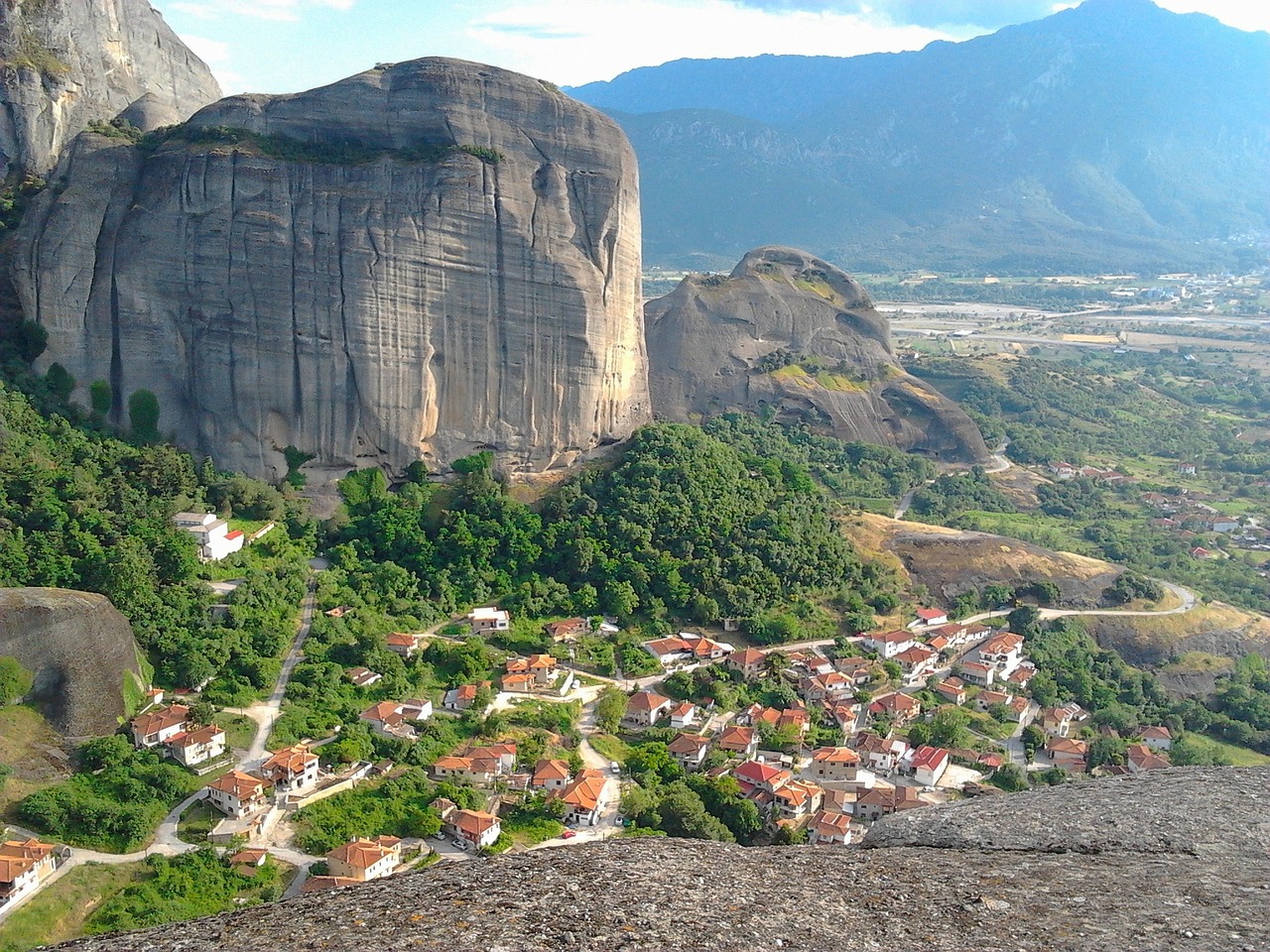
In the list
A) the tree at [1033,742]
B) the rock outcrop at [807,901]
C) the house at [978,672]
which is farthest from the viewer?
the house at [978,672]

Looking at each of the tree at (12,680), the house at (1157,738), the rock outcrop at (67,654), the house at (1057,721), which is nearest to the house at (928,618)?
the house at (1057,721)

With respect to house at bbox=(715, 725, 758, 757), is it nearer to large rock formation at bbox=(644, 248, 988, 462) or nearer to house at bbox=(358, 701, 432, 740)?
house at bbox=(358, 701, 432, 740)

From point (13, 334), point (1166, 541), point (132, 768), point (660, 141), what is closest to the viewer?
point (132, 768)

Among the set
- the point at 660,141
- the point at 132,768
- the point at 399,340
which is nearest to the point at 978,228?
the point at 660,141

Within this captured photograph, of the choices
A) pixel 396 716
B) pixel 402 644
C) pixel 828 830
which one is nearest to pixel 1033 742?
pixel 828 830

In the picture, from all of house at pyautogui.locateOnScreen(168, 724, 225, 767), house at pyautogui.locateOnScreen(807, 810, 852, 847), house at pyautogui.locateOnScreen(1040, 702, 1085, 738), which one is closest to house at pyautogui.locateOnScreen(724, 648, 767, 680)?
house at pyautogui.locateOnScreen(807, 810, 852, 847)

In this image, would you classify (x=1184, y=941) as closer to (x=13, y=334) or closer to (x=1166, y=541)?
(x=13, y=334)

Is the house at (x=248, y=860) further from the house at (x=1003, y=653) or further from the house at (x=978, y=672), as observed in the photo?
the house at (x=1003, y=653)

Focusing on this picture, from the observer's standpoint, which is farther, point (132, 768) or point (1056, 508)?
point (1056, 508)
